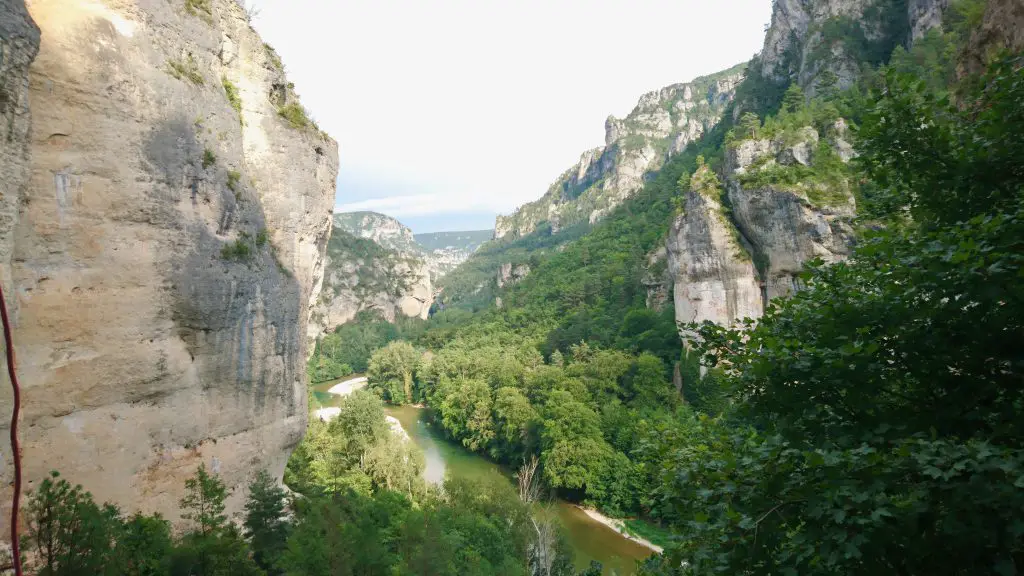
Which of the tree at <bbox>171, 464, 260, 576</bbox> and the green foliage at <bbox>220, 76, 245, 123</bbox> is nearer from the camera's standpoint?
the tree at <bbox>171, 464, 260, 576</bbox>

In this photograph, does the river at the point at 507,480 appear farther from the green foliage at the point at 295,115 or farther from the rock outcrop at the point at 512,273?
the rock outcrop at the point at 512,273

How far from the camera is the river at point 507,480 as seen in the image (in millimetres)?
23370

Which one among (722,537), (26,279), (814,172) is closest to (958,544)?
(722,537)

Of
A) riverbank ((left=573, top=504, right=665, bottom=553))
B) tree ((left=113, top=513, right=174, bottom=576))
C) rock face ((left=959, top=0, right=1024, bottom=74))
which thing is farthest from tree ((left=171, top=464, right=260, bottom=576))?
riverbank ((left=573, top=504, right=665, bottom=553))

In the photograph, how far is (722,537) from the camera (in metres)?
5.05

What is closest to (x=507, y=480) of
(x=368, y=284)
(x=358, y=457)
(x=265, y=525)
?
(x=358, y=457)

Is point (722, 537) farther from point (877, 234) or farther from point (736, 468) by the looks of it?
point (877, 234)

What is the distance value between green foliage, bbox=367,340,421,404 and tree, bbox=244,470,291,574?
4927cm

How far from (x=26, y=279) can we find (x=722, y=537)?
956 centimetres

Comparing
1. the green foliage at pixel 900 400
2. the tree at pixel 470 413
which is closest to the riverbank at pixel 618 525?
the tree at pixel 470 413

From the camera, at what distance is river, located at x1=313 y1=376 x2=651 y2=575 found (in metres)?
23.4

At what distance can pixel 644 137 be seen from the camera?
150m

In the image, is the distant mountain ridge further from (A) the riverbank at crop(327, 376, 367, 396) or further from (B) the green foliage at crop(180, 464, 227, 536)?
(B) the green foliage at crop(180, 464, 227, 536)

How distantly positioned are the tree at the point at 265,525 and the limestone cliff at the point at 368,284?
294 ft
